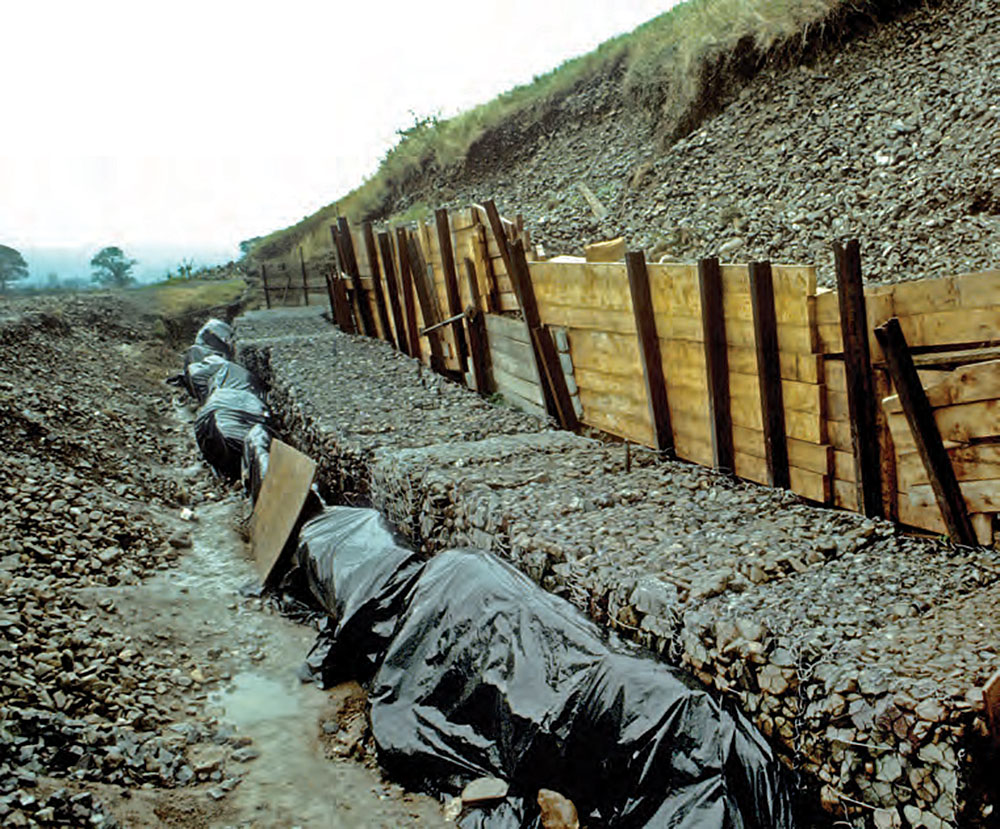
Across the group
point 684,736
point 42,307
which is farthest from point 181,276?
point 684,736

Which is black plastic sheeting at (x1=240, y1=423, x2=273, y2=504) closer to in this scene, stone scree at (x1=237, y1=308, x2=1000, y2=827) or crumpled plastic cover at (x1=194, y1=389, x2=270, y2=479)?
crumpled plastic cover at (x1=194, y1=389, x2=270, y2=479)

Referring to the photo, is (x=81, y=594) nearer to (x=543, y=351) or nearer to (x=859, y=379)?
(x=543, y=351)

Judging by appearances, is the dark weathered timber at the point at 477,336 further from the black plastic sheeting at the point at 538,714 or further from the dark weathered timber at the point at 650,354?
the black plastic sheeting at the point at 538,714

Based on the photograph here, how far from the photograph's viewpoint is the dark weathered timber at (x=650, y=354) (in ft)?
20.3

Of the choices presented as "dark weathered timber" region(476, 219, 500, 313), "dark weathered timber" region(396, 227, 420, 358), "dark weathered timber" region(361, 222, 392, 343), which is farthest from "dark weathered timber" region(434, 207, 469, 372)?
"dark weathered timber" region(361, 222, 392, 343)

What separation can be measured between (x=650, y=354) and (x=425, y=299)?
18.7 ft

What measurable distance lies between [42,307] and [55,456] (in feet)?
34.4

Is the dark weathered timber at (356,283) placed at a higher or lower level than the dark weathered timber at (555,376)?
higher

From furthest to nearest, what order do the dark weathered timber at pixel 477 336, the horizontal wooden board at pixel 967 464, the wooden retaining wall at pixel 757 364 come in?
1. the dark weathered timber at pixel 477 336
2. the wooden retaining wall at pixel 757 364
3. the horizontal wooden board at pixel 967 464

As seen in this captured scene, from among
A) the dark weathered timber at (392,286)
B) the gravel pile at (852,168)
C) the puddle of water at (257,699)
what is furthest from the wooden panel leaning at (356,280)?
the puddle of water at (257,699)

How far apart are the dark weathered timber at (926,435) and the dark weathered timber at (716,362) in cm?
135

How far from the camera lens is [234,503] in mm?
9195

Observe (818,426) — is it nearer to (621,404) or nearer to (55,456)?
(621,404)

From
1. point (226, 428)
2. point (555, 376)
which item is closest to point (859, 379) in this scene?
point (555, 376)
